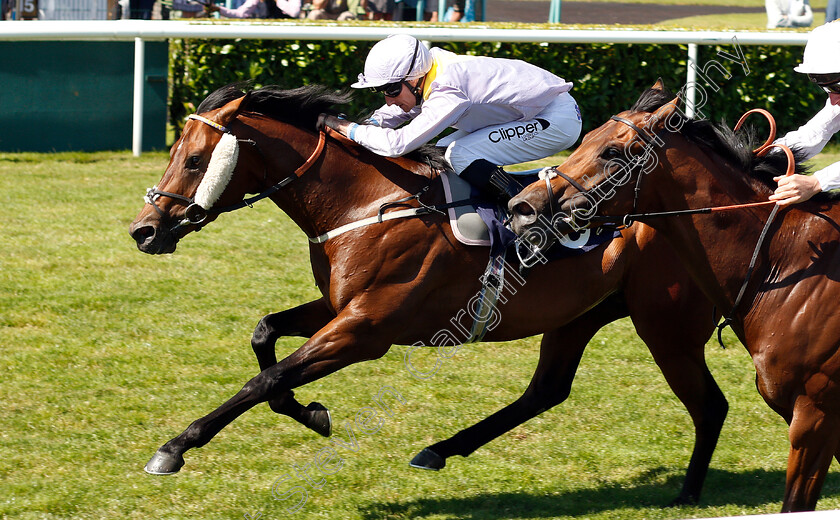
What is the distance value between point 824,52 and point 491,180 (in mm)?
1314

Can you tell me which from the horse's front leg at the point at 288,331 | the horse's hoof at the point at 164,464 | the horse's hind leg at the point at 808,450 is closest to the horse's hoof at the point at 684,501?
the horse's hind leg at the point at 808,450

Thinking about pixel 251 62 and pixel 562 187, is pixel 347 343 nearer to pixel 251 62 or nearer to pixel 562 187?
pixel 562 187

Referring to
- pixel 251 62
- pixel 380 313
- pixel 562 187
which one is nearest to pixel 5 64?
pixel 251 62

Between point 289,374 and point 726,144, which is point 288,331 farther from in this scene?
point 726,144

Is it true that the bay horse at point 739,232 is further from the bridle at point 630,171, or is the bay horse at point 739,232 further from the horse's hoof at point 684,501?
the horse's hoof at point 684,501

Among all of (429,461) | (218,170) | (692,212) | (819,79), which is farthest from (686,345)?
(218,170)

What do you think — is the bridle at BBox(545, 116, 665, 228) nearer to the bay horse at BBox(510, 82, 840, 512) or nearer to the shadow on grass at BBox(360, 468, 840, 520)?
the bay horse at BBox(510, 82, 840, 512)

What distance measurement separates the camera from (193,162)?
4.15 meters

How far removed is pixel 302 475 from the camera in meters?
4.63

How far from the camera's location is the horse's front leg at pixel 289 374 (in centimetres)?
398

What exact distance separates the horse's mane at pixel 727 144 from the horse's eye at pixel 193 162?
163cm

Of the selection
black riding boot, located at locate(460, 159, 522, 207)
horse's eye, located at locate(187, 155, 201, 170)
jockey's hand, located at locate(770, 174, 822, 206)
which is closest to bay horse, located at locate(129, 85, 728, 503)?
horse's eye, located at locate(187, 155, 201, 170)

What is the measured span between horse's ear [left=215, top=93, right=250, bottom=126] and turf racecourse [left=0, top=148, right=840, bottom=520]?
4.88ft

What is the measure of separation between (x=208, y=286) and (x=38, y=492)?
2.87 meters
